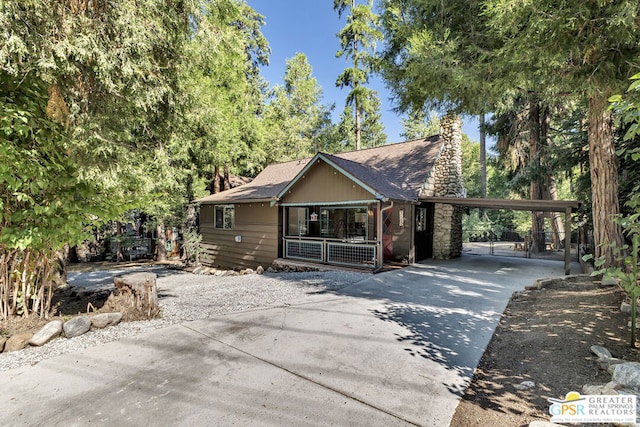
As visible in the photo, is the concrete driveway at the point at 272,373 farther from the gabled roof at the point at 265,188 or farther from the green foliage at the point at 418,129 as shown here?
the green foliage at the point at 418,129

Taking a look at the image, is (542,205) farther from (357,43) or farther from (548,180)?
(357,43)

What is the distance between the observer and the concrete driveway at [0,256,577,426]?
9.03 feet

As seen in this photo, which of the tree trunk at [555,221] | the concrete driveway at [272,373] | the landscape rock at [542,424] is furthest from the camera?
the tree trunk at [555,221]

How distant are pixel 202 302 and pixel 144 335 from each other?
204 centimetres

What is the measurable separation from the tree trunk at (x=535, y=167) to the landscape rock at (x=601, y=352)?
46.3 feet

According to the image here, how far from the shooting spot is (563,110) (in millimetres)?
15555

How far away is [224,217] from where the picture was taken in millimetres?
15172

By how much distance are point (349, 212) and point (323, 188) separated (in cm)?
295

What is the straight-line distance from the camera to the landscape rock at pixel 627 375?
255 centimetres

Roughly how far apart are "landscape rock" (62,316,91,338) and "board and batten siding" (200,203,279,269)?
8.32 metres

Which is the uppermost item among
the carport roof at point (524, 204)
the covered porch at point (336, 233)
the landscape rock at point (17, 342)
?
the carport roof at point (524, 204)

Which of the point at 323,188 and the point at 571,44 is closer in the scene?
the point at 571,44

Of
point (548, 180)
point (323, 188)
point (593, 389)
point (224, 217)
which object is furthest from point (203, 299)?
point (548, 180)

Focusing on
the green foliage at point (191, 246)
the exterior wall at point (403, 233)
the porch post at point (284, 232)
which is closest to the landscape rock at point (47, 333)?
the porch post at point (284, 232)
